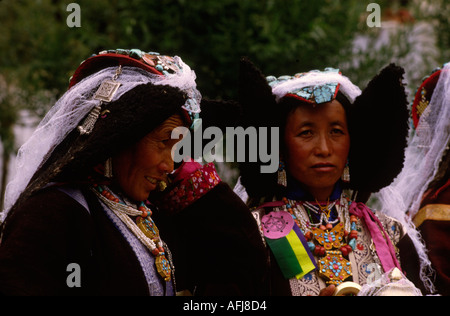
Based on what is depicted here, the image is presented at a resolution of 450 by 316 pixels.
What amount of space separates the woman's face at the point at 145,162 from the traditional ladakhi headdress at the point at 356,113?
31.9 inches

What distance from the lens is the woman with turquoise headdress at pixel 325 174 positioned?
3.36 meters

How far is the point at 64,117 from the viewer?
2666mm

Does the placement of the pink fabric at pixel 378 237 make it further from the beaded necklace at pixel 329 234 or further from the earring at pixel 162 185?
the earring at pixel 162 185

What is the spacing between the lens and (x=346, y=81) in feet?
12.0

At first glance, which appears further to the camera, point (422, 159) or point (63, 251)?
point (422, 159)

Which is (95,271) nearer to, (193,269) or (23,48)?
(193,269)

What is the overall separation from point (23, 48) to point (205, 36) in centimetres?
284

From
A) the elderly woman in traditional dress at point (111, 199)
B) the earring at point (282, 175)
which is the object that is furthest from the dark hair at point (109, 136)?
the earring at point (282, 175)

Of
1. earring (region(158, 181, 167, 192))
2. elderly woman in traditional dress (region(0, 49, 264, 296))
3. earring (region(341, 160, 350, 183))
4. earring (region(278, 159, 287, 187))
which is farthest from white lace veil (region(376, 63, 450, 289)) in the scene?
earring (region(158, 181, 167, 192))

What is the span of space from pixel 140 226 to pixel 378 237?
1.35 meters

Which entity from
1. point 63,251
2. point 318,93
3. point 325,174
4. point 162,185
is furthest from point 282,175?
point 63,251

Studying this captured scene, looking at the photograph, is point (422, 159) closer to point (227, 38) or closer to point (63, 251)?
point (227, 38)
